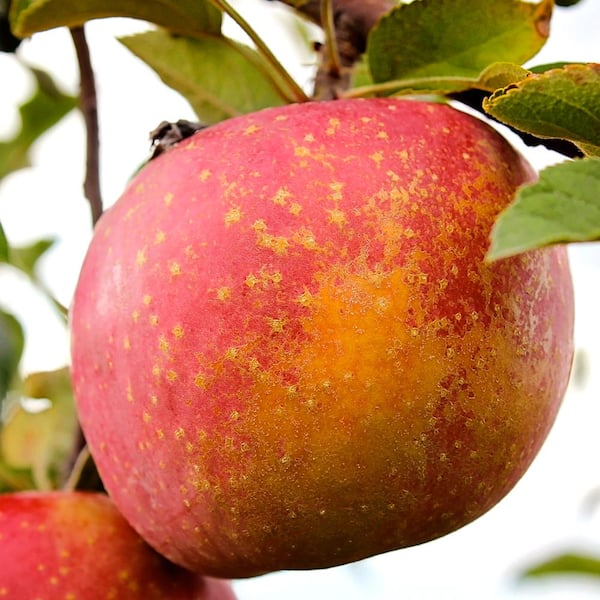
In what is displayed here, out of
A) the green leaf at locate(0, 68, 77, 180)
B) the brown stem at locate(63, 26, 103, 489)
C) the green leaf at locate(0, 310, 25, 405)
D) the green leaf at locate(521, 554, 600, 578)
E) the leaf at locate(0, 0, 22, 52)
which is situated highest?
the leaf at locate(0, 0, 22, 52)

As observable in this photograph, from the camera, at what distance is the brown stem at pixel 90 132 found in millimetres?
906

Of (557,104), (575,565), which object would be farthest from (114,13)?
(575,565)

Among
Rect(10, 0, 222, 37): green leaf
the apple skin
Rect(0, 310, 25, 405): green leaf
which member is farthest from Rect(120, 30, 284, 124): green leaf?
Rect(0, 310, 25, 405): green leaf

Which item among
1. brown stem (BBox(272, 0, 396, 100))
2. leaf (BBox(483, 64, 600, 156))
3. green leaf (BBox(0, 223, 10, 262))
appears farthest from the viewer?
brown stem (BBox(272, 0, 396, 100))

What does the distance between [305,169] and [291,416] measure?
0.14m

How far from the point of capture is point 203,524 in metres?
0.61

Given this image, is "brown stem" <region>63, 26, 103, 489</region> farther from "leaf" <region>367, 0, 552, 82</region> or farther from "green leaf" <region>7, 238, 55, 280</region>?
"leaf" <region>367, 0, 552, 82</region>

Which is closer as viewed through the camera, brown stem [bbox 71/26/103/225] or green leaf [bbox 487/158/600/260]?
green leaf [bbox 487/158/600/260]

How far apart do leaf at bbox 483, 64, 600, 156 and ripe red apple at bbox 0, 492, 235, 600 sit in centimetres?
44

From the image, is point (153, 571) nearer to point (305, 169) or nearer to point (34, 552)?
point (34, 552)

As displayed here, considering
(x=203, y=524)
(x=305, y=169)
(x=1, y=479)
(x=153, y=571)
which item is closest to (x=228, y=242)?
(x=305, y=169)

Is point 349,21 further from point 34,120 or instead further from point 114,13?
point 34,120

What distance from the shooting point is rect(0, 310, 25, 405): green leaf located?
41.1 inches

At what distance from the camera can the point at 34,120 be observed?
1225mm
